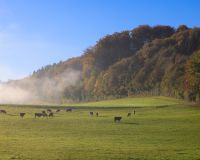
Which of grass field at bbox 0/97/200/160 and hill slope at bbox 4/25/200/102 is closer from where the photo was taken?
grass field at bbox 0/97/200/160

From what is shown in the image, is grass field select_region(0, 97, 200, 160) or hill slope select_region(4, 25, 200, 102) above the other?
hill slope select_region(4, 25, 200, 102)

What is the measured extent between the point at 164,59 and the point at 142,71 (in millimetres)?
7247

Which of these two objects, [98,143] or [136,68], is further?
A: [136,68]

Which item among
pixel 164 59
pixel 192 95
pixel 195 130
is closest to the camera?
pixel 195 130

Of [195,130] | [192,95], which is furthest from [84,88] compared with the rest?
[195,130]

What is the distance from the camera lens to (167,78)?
116625 millimetres

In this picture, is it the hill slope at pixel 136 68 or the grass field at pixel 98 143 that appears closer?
the grass field at pixel 98 143

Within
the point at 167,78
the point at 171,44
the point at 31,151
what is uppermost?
the point at 171,44

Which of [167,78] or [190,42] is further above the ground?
[190,42]

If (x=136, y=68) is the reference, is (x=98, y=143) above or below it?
below

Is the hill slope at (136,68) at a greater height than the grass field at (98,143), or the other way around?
the hill slope at (136,68)

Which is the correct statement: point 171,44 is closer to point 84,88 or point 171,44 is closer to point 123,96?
point 123,96

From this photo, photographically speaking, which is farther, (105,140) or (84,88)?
(84,88)

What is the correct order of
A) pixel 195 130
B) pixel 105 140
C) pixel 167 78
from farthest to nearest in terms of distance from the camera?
pixel 167 78 < pixel 195 130 < pixel 105 140
